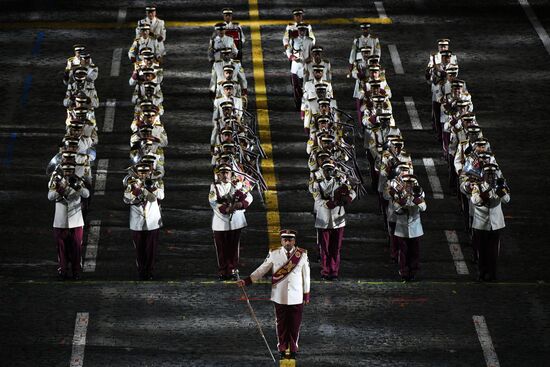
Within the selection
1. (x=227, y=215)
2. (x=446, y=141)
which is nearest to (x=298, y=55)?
(x=446, y=141)

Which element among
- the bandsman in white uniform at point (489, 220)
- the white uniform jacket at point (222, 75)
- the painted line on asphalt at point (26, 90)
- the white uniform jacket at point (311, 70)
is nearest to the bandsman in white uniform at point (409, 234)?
the bandsman in white uniform at point (489, 220)

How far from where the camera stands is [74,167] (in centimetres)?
3425

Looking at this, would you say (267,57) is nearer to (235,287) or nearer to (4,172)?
(4,172)

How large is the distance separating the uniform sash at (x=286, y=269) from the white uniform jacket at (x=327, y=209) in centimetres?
426

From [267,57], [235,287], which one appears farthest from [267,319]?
[267,57]

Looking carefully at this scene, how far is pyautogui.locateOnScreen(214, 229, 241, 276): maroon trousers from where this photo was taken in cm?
3412

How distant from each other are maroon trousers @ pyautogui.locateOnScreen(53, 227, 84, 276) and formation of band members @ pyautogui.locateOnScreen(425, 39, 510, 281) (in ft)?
22.6

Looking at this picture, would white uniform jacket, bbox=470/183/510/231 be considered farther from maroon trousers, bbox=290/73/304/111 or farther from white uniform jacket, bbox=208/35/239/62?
white uniform jacket, bbox=208/35/239/62

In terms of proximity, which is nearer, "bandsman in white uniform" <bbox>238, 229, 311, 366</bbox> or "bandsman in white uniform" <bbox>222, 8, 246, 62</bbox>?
"bandsman in white uniform" <bbox>238, 229, 311, 366</bbox>

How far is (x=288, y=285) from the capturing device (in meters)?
29.8

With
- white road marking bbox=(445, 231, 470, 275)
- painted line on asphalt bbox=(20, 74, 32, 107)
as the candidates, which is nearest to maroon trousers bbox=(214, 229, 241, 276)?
white road marking bbox=(445, 231, 470, 275)

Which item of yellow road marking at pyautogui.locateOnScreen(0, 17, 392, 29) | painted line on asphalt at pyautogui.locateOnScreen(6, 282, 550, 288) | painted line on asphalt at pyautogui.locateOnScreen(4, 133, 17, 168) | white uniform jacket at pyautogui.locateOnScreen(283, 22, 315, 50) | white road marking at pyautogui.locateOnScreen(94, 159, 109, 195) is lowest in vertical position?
painted line on asphalt at pyautogui.locateOnScreen(6, 282, 550, 288)

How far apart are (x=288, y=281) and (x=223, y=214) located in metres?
4.49

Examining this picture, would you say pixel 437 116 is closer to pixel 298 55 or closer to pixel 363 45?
pixel 363 45
